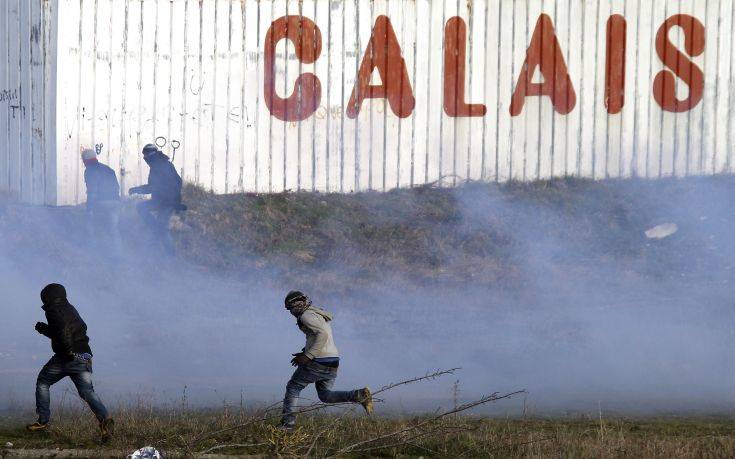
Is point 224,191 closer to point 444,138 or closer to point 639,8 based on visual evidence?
point 444,138

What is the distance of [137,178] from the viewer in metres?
16.9

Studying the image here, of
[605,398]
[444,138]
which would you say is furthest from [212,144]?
[605,398]

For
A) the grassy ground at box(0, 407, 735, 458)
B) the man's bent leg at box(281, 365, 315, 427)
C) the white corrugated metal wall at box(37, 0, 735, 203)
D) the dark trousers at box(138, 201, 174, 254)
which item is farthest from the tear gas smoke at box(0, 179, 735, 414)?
the man's bent leg at box(281, 365, 315, 427)

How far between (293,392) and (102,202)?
9.22 meters

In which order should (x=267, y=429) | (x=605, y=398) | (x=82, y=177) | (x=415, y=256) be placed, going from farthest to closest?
(x=82, y=177)
(x=415, y=256)
(x=605, y=398)
(x=267, y=429)

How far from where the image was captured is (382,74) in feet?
56.9

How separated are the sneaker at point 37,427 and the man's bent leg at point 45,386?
1.0 inches

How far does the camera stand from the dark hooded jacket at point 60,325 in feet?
26.2

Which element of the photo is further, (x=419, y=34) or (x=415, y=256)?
(x=419, y=34)

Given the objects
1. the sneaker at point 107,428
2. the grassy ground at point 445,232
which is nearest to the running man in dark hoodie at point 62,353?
the sneaker at point 107,428

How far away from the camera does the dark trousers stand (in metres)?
16.3

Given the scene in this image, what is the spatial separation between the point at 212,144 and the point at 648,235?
6.85 metres

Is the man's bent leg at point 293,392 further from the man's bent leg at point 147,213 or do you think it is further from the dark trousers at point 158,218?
the man's bent leg at point 147,213

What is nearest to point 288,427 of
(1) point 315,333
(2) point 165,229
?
(1) point 315,333
